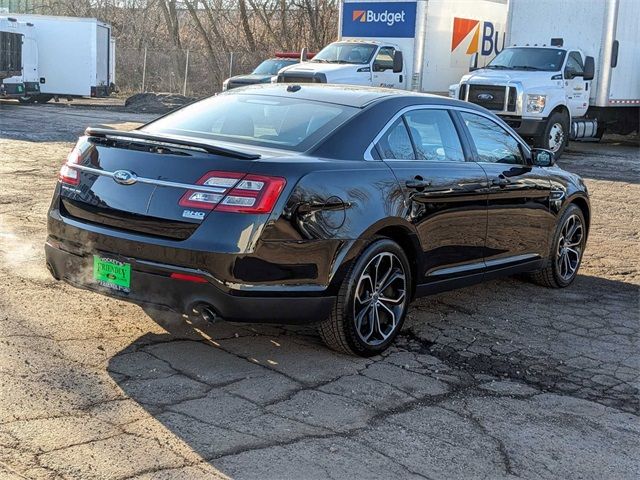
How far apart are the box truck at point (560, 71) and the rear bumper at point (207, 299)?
13.5 meters

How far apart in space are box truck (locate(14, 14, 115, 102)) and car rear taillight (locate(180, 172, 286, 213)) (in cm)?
2669

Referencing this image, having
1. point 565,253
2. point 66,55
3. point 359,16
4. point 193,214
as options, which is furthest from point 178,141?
point 66,55

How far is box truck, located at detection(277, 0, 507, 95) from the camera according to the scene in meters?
20.2

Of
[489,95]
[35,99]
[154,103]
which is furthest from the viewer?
[35,99]

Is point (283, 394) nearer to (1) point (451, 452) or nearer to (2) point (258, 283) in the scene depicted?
(2) point (258, 283)

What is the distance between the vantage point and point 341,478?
3660mm

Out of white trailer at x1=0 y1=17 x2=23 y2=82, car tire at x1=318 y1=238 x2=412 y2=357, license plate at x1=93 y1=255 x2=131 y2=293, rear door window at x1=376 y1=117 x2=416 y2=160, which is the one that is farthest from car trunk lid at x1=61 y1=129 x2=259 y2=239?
white trailer at x1=0 y1=17 x2=23 y2=82

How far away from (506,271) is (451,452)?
9.23 feet

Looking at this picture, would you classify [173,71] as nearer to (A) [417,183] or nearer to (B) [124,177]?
(A) [417,183]

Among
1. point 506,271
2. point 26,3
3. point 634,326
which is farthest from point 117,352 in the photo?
point 26,3

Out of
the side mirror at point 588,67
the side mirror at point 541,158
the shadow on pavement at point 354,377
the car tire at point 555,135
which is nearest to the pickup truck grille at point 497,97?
the car tire at point 555,135

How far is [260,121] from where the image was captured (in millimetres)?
5559

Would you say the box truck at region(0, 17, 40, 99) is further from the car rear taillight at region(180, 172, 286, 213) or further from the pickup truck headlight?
the car rear taillight at region(180, 172, 286, 213)

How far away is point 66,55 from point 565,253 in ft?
83.6
